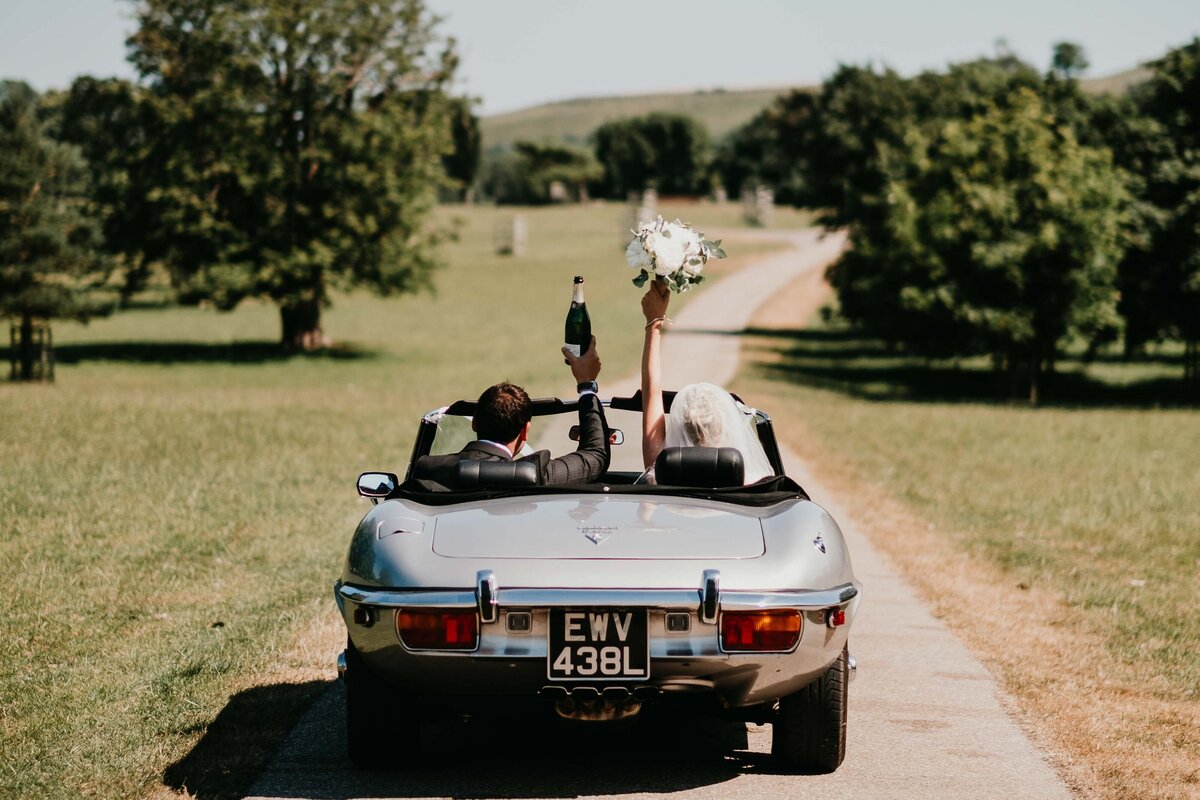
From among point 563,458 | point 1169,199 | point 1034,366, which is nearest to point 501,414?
point 563,458

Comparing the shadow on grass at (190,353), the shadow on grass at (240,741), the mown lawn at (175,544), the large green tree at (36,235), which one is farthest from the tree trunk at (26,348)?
the shadow on grass at (240,741)

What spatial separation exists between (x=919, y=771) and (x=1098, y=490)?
32.8ft

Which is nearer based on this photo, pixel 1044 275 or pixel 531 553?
pixel 531 553

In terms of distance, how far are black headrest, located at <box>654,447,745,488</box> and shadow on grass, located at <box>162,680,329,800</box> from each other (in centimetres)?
188

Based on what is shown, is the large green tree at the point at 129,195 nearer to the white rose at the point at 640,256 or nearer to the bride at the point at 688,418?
the white rose at the point at 640,256

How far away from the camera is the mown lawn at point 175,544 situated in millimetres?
5500

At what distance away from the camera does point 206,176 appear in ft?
101

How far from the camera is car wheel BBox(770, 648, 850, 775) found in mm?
4988

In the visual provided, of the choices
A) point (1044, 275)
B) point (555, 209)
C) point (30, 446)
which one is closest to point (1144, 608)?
point (30, 446)

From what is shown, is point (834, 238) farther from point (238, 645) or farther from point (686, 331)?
point (238, 645)

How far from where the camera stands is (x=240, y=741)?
5.44 metres

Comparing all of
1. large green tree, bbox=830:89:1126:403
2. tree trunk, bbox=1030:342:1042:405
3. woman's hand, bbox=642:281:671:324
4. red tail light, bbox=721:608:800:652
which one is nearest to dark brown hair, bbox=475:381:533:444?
woman's hand, bbox=642:281:671:324

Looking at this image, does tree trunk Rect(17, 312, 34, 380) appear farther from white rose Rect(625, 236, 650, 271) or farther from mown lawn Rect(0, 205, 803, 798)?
white rose Rect(625, 236, 650, 271)

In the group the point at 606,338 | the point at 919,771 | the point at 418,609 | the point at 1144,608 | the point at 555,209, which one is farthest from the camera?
the point at 555,209
